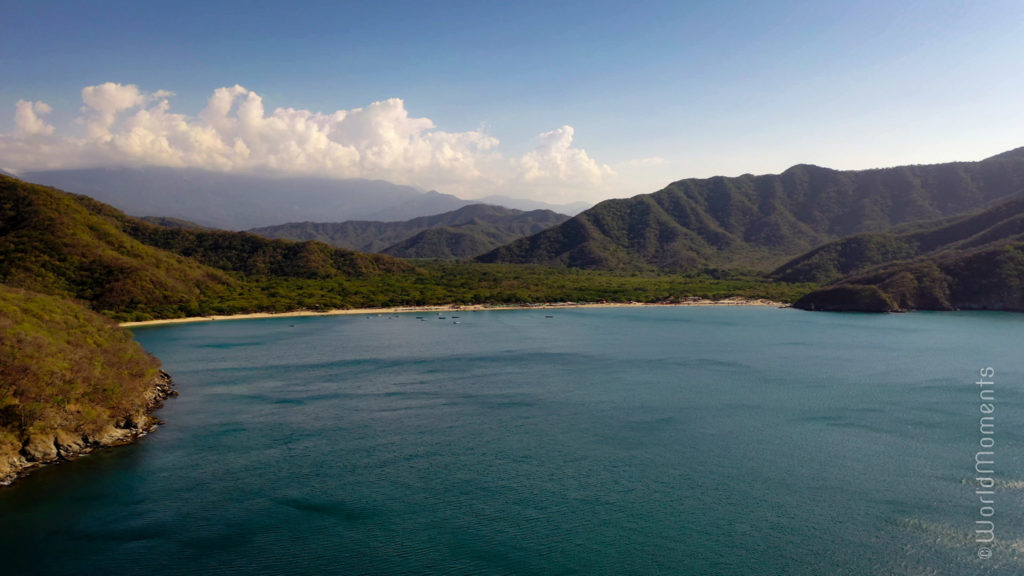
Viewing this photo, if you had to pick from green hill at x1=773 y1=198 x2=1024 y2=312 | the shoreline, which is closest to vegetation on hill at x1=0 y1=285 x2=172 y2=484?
the shoreline

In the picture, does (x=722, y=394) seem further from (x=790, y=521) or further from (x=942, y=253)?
(x=942, y=253)

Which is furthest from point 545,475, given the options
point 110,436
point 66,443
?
point 66,443

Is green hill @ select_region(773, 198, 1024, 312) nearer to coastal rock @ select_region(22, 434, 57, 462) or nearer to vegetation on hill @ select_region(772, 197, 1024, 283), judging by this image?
vegetation on hill @ select_region(772, 197, 1024, 283)

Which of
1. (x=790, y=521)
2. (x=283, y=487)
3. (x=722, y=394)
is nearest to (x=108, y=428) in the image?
(x=283, y=487)

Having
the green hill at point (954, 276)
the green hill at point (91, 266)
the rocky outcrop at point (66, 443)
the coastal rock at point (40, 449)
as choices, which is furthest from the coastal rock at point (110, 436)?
the green hill at point (954, 276)

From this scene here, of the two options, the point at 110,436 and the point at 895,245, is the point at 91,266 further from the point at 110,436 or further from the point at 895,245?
the point at 895,245

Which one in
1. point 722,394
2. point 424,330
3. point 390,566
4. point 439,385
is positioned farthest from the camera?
point 424,330

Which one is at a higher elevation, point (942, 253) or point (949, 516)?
point (942, 253)
